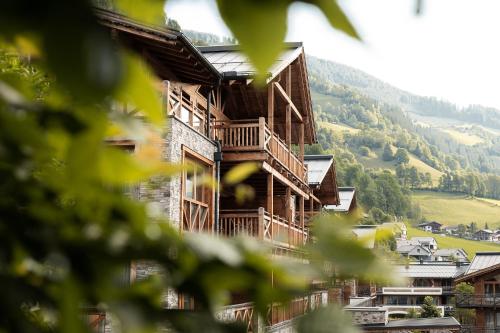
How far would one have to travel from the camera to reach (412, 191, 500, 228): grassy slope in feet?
448

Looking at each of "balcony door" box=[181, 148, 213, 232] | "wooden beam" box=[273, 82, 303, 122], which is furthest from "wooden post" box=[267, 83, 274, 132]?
"balcony door" box=[181, 148, 213, 232]

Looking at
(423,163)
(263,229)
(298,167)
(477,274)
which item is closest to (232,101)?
(298,167)

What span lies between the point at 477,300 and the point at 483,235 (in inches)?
3404

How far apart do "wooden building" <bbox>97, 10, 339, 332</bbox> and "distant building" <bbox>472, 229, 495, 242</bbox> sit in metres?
113

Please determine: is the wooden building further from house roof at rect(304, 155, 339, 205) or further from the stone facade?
house roof at rect(304, 155, 339, 205)

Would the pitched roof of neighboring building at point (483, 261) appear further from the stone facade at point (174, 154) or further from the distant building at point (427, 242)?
the distant building at point (427, 242)

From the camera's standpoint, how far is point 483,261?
50.4 m

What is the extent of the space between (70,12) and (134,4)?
222 mm

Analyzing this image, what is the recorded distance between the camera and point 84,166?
0.63 m

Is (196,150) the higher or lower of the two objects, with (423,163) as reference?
lower

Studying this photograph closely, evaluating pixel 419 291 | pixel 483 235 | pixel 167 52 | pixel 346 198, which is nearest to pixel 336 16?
pixel 167 52

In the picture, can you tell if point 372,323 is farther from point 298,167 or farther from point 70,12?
point 70,12

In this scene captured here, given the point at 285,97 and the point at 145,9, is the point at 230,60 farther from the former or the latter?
the point at 145,9

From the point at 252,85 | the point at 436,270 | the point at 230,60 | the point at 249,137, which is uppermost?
the point at 230,60
